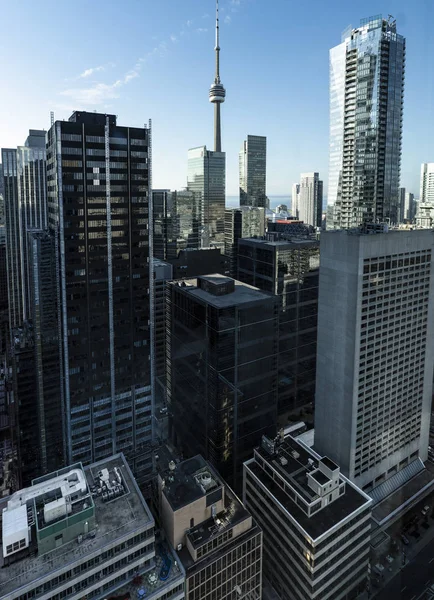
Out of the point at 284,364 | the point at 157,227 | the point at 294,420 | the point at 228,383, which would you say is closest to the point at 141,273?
the point at 228,383

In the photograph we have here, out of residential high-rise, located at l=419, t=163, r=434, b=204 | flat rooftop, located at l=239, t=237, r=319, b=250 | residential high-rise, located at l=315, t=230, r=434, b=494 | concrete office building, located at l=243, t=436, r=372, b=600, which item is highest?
residential high-rise, located at l=419, t=163, r=434, b=204

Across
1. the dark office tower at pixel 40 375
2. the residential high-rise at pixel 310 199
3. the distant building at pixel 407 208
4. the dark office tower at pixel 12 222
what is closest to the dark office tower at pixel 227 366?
the dark office tower at pixel 40 375

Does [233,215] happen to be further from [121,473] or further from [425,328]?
[121,473]

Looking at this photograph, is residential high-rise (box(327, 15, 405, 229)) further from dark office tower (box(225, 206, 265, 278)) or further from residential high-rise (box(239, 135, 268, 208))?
residential high-rise (box(239, 135, 268, 208))

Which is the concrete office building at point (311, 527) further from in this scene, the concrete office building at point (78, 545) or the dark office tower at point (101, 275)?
the dark office tower at point (101, 275)

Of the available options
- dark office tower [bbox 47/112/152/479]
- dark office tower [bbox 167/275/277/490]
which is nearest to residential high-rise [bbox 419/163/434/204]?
dark office tower [bbox 167/275/277/490]
